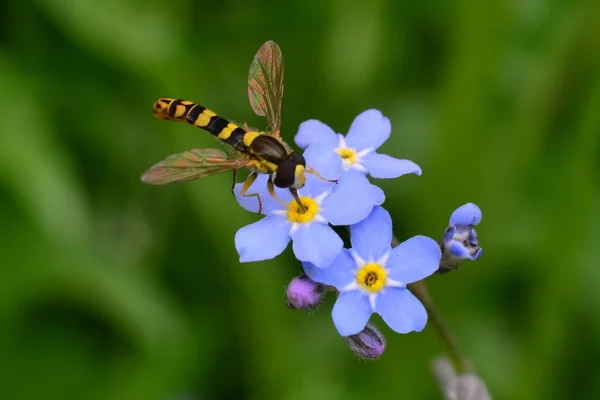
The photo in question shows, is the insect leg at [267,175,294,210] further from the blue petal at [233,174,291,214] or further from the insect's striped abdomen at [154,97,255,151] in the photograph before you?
the insect's striped abdomen at [154,97,255,151]

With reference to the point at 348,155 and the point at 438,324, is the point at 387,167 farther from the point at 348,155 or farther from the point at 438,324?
the point at 438,324

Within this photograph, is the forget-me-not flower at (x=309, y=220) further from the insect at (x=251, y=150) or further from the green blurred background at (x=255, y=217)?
the green blurred background at (x=255, y=217)

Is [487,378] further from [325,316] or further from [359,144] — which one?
[359,144]

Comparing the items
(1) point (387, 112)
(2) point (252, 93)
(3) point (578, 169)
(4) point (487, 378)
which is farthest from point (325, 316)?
(2) point (252, 93)

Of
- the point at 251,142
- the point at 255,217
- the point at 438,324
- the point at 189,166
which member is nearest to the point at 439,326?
the point at 438,324

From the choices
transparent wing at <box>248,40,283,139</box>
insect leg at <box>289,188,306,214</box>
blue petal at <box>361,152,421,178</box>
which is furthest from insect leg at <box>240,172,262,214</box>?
blue petal at <box>361,152,421,178</box>
